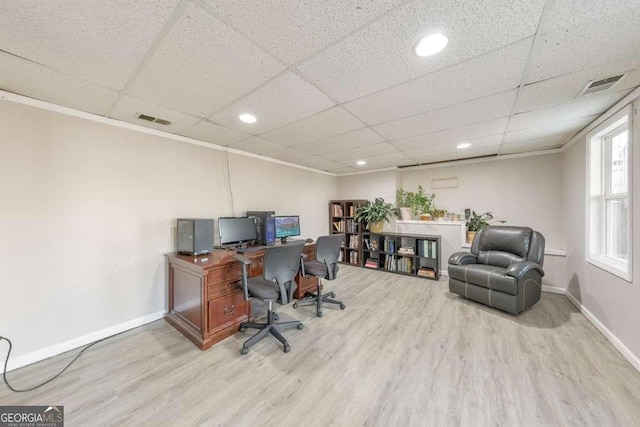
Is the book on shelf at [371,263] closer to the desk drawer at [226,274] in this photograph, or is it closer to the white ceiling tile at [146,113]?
the desk drawer at [226,274]

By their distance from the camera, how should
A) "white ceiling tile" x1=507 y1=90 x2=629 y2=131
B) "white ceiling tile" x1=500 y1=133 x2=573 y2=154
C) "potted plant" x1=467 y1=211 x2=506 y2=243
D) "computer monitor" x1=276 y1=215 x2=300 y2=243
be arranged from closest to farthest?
1. "white ceiling tile" x1=507 y1=90 x2=629 y2=131
2. "white ceiling tile" x1=500 y1=133 x2=573 y2=154
3. "computer monitor" x1=276 y1=215 x2=300 y2=243
4. "potted plant" x1=467 y1=211 x2=506 y2=243

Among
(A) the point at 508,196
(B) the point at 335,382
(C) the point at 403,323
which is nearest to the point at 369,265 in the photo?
(C) the point at 403,323

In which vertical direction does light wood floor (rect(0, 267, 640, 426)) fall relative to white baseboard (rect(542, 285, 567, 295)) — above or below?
below

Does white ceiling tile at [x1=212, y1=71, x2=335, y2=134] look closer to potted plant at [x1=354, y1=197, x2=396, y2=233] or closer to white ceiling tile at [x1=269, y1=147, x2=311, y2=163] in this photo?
white ceiling tile at [x1=269, y1=147, x2=311, y2=163]

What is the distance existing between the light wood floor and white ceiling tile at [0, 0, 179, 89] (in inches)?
87.2

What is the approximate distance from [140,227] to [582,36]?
12.4ft

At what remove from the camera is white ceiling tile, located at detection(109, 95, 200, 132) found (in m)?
1.97

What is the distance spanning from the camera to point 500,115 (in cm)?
224

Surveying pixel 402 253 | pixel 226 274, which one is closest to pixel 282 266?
pixel 226 274

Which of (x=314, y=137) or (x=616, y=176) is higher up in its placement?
(x=314, y=137)

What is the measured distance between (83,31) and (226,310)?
7.33 ft

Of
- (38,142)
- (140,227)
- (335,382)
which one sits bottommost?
(335,382)

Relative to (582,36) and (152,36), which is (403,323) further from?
(152,36)

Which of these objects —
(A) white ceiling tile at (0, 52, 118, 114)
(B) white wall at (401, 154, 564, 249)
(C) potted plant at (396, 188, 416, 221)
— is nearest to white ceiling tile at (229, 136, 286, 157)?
(A) white ceiling tile at (0, 52, 118, 114)
